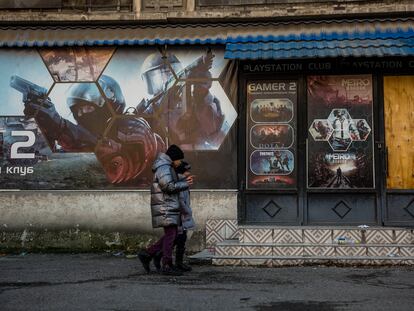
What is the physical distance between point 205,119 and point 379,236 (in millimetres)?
3770

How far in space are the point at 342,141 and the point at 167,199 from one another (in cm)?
392

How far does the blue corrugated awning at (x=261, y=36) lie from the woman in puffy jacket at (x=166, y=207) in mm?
2705

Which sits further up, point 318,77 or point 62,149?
point 318,77

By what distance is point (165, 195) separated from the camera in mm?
7660

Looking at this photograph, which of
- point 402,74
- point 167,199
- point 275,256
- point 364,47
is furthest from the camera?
point 402,74

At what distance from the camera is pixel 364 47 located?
9180 millimetres

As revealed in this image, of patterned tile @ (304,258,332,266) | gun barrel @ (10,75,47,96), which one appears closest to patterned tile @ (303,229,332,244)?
patterned tile @ (304,258,332,266)

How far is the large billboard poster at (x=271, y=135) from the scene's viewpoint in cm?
989

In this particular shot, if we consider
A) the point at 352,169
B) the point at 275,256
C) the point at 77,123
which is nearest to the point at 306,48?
the point at 352,169

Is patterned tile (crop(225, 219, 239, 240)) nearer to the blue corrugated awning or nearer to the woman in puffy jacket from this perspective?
the woman in puffy jacket

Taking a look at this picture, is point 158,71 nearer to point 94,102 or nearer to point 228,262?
point 94,102

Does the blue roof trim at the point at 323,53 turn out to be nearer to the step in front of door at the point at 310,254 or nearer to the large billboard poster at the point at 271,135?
the large billboard poster at the point at 271,135

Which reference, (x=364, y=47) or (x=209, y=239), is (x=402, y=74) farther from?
(x=209, y=239)

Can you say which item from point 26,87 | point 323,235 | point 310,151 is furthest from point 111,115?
point 323,235
